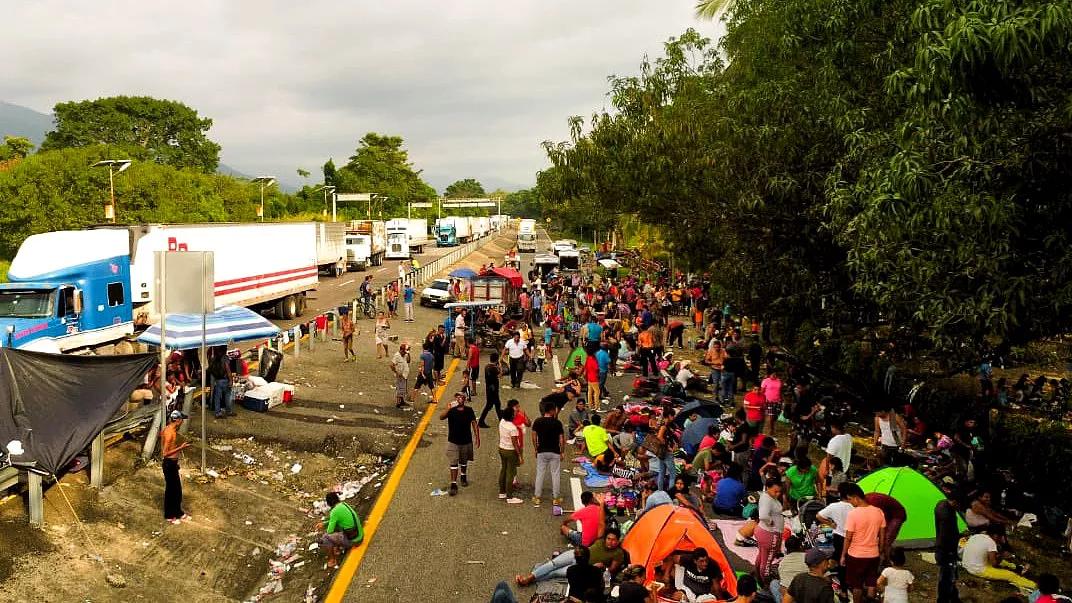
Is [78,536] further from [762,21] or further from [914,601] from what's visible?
[762,21]

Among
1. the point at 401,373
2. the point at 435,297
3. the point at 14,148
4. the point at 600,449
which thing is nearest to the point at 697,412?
the point at 600,449

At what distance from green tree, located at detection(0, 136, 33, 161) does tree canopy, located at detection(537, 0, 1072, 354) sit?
192ft

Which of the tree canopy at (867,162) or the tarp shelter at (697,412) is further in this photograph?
the tarp shelter at (697,412)

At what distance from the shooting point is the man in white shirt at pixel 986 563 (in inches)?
341

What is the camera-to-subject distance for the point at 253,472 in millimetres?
11922

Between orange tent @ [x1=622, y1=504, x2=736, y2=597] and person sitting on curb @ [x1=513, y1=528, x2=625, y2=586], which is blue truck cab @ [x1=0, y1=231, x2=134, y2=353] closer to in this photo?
person sitting on curb @ [x1=513, y1=528, x2=625, y2=586]

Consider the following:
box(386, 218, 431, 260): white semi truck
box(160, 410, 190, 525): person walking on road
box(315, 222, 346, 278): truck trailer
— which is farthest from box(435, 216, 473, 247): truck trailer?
box(160, 410, 190, 525): person walking on road

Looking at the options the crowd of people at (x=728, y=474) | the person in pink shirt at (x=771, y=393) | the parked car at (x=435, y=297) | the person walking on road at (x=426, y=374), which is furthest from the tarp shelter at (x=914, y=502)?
the parked car at (x=435, y=297)

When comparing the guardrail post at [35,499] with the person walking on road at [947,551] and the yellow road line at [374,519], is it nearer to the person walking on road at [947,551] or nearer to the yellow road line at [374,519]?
the yellow road line at [374,519]

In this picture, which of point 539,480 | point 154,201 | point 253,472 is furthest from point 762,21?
point 154,201

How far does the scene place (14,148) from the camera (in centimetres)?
6319

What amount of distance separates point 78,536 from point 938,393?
16626 millimetres

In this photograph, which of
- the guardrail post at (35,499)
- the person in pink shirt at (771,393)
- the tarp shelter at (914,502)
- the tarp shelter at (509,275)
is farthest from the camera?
the tarp shelter at (509,275)

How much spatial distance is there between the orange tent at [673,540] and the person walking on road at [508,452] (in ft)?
9.55
